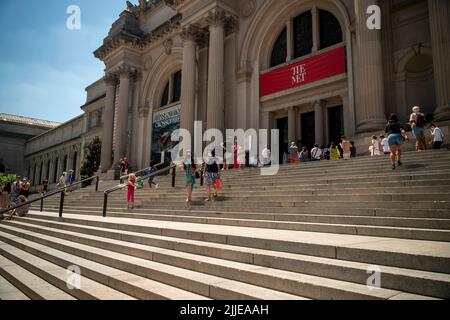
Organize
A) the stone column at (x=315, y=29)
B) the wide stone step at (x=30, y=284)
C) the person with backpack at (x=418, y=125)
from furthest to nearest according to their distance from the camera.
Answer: the stone column at (x=315, y=29) → the person with backpack at (x=418, y=125) → the wide stone step at (x=30, y=284)

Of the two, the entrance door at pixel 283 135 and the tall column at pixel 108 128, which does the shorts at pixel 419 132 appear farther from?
the tall column at pixel 108 128

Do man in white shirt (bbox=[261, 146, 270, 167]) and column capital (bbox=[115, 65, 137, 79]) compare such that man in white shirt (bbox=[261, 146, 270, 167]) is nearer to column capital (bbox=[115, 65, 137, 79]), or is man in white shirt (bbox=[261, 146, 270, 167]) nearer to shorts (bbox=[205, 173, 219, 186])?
shorts (bbox=[205, 173, 219, 186])

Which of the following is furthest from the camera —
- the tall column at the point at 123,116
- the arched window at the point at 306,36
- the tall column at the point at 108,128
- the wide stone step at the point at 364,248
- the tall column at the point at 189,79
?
the tall column at the point at 108,128

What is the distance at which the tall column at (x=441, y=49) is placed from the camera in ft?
32.8

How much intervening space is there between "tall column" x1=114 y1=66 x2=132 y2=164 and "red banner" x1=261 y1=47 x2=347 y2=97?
1200 centimetres

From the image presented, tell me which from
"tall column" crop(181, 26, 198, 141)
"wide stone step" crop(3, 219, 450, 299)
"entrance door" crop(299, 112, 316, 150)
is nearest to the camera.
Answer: "wide stone step" crop(3, 219, 450, 299)

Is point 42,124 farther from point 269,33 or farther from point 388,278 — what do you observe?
point 388,278

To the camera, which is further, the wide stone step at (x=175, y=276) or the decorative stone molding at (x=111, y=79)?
the decorative stone molding at (x=111, y=79)

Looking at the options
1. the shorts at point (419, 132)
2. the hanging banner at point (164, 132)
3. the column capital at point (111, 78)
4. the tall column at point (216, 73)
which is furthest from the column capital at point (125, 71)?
the shorts at point (419, 132)

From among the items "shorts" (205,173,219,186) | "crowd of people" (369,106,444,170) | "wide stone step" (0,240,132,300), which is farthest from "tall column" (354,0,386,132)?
"wide stone step" (0,240,132,300)

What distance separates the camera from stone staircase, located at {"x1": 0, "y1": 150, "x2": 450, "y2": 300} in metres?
3.04

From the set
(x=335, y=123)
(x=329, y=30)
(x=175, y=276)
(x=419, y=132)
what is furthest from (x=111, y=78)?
(x=175, y=276)

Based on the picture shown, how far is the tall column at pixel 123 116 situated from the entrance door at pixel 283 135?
12.6 meters
